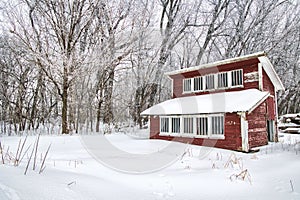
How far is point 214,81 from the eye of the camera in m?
13.2

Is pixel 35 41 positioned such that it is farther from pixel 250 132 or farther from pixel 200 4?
pixel 200 4

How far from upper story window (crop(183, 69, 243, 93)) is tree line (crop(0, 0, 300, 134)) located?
16.2 ft

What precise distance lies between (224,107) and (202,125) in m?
1.46

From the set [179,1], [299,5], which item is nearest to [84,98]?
[179,1]

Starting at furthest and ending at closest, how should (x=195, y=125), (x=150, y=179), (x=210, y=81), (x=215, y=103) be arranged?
(x=210, y=81) → (x=195, y=125) → (x=215, y=103) → (x=150, y=179)

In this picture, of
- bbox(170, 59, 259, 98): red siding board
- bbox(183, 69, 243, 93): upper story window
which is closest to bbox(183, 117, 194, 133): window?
bbox(170, 59, 259, 98): red siding board

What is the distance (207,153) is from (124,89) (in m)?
13.4

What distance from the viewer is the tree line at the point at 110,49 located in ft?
43.4

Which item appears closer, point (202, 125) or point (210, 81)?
point (202, 125)

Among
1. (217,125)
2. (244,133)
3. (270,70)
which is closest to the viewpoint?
(244,133)

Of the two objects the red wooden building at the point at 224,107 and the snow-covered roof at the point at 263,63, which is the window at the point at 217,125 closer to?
the red wooden building at the point at 224,107

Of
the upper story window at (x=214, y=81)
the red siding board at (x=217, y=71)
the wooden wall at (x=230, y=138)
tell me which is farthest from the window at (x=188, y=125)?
the upper story window at (x=214, y=81)

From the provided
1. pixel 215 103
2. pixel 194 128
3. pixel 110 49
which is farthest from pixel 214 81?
pixel 110 49

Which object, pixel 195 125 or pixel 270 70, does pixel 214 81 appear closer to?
pixel 270 70
